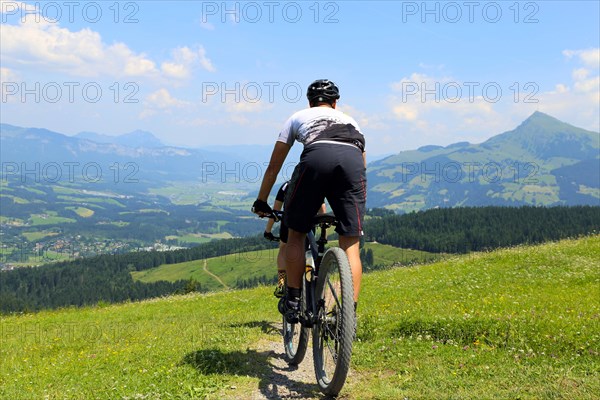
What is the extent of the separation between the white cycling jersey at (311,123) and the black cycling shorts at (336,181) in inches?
10.0

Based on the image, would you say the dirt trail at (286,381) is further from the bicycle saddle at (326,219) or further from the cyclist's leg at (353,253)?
the bicycle saddle at (326,219)

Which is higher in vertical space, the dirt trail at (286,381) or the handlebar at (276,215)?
the handlebar at (276,215)

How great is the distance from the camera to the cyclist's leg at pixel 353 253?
6.21 m

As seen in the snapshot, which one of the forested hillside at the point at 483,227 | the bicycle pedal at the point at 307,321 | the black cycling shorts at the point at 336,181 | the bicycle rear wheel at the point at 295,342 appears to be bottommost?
the forested hillside at the point at 483,227

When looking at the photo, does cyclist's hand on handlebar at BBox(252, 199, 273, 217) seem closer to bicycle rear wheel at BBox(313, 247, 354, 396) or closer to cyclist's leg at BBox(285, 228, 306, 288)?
cyclist's leg at BBox(285, 228, 306, 288)

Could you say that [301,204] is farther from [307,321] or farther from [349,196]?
[307,321]

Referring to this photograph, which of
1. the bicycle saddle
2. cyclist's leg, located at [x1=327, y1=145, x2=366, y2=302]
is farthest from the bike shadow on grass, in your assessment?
the bicycle saddle

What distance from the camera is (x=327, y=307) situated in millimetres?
6426

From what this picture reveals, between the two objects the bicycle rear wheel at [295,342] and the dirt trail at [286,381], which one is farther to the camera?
the bicycle rear wheel at [295,342]

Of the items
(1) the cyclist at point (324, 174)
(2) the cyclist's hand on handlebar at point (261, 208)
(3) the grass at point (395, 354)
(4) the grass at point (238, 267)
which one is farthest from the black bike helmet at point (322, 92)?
(4) the grass at point (238, 267)

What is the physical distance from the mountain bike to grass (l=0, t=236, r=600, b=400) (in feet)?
1.97

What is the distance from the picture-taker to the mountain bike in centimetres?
564

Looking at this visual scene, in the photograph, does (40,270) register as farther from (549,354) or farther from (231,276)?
(549,354)

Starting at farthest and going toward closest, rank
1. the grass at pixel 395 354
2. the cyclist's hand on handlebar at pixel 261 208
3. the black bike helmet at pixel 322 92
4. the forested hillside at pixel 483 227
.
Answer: the forested hillside at pixel 483 227
the cyclist's hand on handlebar at pixel 261 208
the black bike helmet at pixel 322 92
the grass at pixel 395 354
